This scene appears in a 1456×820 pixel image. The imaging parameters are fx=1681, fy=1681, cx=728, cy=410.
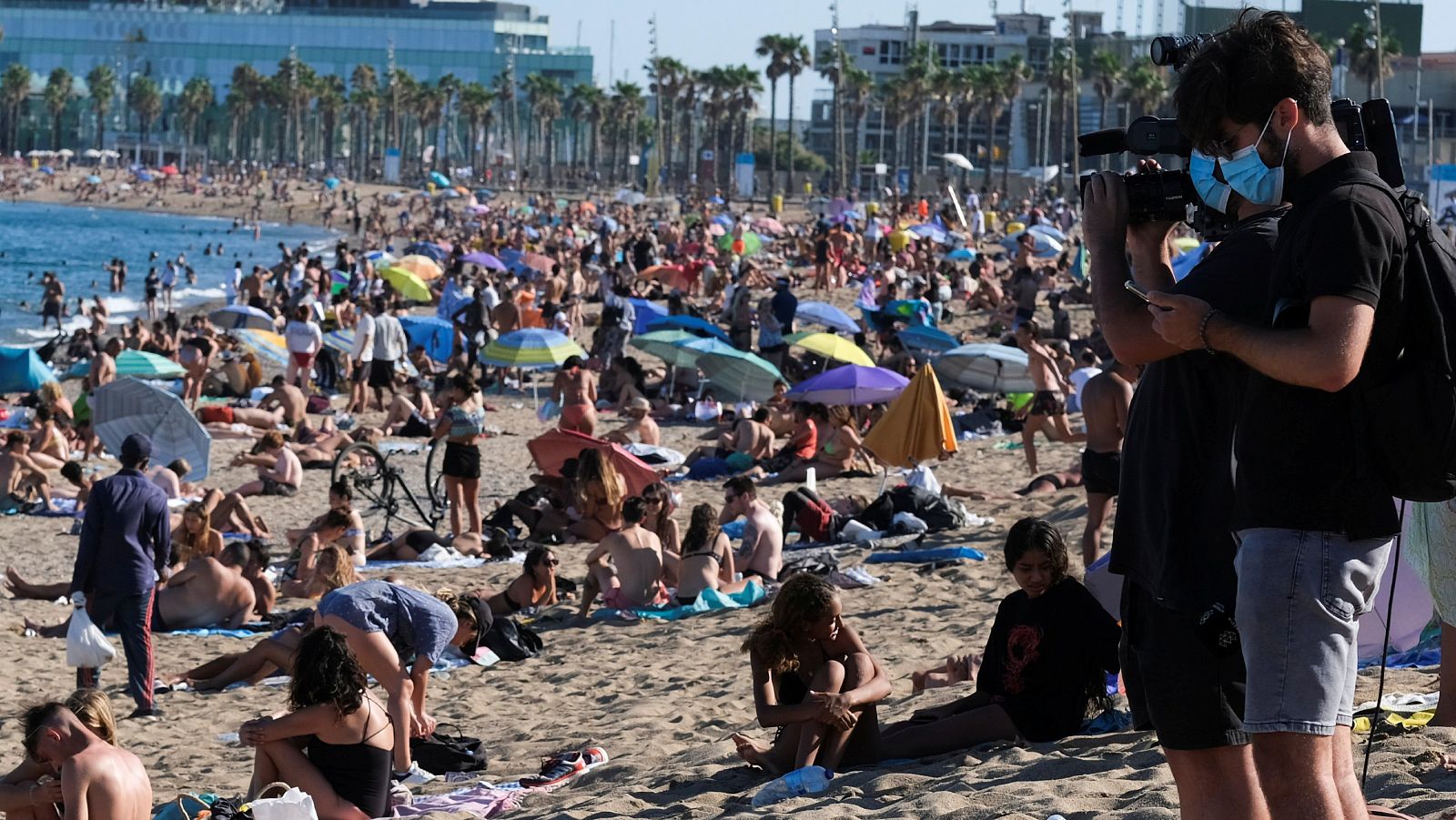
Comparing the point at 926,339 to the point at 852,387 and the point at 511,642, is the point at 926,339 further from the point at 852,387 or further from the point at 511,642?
the point at 511,642

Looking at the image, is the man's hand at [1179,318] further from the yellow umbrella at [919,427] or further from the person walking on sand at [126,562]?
the yellow umbrella at [919,427]

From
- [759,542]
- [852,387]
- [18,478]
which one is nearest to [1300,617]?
[759,542]

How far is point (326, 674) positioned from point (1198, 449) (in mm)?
3597

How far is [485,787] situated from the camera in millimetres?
6195

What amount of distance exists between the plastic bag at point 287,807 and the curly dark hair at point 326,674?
1.79 feet

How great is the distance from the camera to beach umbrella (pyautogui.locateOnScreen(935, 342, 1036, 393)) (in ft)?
54.1

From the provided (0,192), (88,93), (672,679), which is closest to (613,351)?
(672,679)

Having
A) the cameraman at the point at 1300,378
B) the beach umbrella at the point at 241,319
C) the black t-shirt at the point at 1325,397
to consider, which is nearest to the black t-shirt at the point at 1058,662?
the cameraman at the point at 1300,378

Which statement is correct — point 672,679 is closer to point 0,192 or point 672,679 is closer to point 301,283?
point 301,283

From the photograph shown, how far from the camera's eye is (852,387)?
1382cm

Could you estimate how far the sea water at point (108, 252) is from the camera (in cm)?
3869

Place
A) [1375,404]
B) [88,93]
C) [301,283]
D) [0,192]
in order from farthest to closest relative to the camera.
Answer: [88,93]
[0,192]
[301,283]
[1375,404]

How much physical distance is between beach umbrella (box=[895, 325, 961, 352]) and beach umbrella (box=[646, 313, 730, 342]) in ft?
6.54

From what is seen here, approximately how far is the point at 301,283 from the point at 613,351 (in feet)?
40.8
